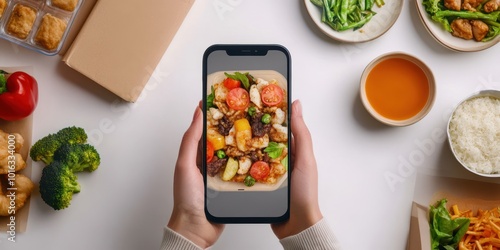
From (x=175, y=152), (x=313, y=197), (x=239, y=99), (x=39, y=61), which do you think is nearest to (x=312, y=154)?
(x=313, y=197)

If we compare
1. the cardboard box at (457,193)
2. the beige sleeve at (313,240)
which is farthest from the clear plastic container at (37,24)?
the cardboard box at (457,193)

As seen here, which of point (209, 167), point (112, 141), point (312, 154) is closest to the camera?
point (209, 167)

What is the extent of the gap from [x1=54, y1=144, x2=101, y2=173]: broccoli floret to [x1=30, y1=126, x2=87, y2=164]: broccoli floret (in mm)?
19

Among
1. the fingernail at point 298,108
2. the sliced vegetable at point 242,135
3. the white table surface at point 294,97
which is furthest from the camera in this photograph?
the white table surface at point 294,97

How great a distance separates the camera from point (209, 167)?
4.59ft

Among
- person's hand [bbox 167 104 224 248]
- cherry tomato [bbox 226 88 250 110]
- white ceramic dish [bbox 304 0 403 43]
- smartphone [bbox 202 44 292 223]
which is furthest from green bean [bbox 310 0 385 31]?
person's hand [bbox 167 104 224 248]

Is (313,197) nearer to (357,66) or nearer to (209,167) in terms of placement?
(209,167)

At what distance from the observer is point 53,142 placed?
158 cm

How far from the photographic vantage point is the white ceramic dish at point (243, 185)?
1405mm

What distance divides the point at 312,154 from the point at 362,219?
10.9 inches

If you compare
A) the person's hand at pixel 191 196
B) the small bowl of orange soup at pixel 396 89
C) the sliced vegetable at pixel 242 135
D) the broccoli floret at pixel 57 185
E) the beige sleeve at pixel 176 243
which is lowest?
the broccoli floret at pixel 57 185

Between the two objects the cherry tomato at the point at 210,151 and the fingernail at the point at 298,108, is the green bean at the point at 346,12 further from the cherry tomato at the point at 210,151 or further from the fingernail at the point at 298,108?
the cherry tomato at the point at 210,151

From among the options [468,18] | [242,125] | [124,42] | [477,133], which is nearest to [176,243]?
[242,125]

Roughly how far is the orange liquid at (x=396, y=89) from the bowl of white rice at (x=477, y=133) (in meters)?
0.11
